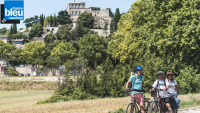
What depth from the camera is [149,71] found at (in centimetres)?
2852

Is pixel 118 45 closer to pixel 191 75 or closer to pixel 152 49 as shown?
pixel 152 49

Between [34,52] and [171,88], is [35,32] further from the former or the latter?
[171,88]

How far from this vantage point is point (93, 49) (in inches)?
3231

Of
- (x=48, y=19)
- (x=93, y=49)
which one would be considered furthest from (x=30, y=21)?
(x=93, y=49)

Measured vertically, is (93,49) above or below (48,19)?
below

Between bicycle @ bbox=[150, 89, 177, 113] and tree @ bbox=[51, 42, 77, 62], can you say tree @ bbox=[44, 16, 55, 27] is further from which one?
bicycle @ bbox=[150, 89, 177, 113]

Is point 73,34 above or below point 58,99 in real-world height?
above

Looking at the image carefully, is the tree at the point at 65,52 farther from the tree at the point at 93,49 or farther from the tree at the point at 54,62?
the tree at the point at 93,49

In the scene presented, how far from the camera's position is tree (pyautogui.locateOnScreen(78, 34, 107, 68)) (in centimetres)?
8200

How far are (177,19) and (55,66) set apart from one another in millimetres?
63582

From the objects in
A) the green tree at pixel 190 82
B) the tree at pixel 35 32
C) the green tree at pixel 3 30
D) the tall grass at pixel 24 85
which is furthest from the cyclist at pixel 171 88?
the green tree at pixel 3 30

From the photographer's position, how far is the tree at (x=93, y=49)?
82.0 metres

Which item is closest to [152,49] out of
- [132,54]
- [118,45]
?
[132,54]

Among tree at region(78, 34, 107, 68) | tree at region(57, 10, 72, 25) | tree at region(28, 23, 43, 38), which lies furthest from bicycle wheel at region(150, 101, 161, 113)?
tree at region(57, 10, 72, 25)
